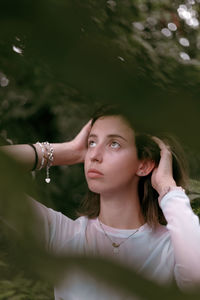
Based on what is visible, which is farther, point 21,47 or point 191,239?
point 191,239

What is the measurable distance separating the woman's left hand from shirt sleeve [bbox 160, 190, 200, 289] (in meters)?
0.04

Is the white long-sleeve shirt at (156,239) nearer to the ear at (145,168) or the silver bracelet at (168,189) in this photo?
the silver bracelet at (168,189)

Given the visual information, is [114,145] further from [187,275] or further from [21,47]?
[21,47]

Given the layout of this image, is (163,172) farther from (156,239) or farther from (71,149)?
(71,149)

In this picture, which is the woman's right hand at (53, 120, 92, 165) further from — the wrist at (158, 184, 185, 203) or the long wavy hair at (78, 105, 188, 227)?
the wrist at (158, 184, 185, 203)

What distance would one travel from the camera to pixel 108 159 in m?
1.02

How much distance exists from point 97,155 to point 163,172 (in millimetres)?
139

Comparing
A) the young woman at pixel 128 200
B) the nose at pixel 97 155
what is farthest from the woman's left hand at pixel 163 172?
the nose at pixel 97 155

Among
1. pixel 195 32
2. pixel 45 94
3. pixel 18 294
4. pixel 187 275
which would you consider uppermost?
pixel 195 32

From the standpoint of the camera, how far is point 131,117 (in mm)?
145

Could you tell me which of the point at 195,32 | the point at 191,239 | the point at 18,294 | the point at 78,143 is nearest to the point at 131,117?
the point at 191,239

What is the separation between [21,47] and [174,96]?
5 centimetres

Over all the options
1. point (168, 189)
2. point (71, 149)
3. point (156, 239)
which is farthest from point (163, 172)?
point (71, 149)

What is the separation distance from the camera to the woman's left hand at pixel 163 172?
39.6 inches
